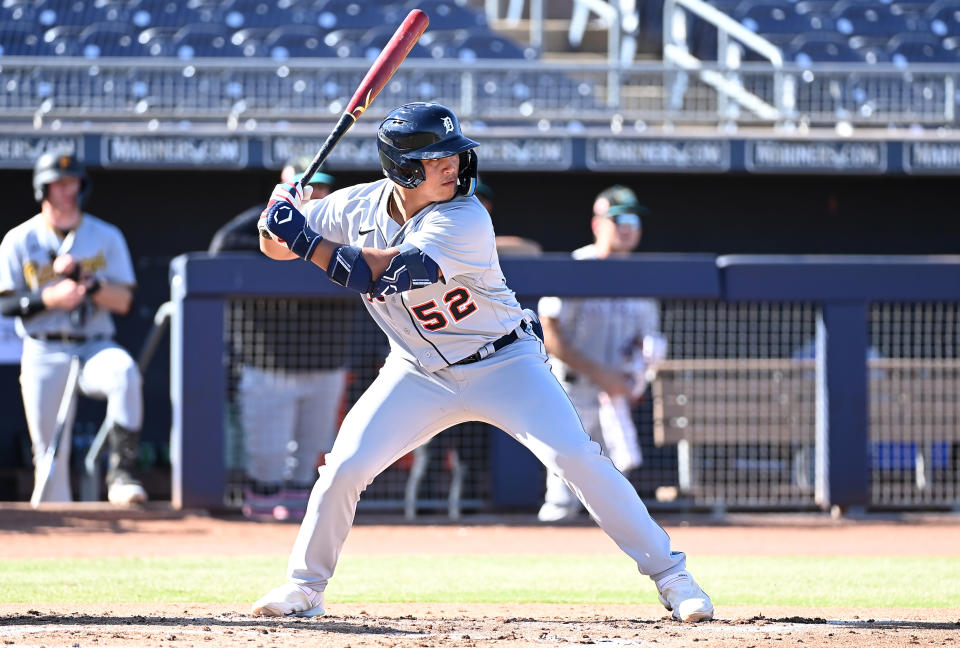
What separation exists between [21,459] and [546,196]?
4.04 m

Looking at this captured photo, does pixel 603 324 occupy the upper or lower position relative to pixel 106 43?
lower

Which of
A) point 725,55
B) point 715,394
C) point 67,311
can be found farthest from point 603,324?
point 725,55

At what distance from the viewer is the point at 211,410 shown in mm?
6785

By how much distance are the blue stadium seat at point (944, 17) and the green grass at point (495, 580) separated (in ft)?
23.6

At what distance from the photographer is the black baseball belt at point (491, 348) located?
12.4 feet

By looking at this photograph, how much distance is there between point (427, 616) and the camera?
4.00 meters

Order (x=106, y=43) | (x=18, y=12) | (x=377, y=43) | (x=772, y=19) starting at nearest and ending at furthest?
(x=106, y=43)
(x=18, y=12)
(x=377, y=43)
(x=772, y=19)

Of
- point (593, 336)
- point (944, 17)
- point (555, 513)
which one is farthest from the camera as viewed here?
point (944, 17)

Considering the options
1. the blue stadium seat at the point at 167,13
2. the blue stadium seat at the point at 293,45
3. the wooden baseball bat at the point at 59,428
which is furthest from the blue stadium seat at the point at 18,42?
the wooden baseball bat at the point at 59,428

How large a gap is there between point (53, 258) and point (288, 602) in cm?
359

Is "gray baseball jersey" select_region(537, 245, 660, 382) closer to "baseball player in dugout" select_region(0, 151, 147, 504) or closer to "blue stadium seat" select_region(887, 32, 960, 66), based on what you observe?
"baseball player in dugout" select_region(0, 151, 147, 504)

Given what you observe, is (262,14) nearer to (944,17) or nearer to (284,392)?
(284,392)

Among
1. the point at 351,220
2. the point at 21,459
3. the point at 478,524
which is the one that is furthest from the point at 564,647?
the point at 21,459

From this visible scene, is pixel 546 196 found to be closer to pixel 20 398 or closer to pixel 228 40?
pixel 228 40
